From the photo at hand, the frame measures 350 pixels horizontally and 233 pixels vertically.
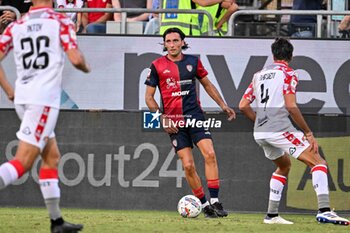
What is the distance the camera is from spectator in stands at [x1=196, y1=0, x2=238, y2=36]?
15.9 meters

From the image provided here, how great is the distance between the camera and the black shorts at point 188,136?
1373cm

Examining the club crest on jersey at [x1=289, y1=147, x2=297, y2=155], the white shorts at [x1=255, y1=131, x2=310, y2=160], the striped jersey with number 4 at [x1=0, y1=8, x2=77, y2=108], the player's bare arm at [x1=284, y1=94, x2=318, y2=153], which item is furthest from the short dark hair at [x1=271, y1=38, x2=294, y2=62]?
the striped jersey with number 4 at [x1=0, y1=8, x2=77, y2=108]

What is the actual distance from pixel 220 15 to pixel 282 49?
10.6 feet

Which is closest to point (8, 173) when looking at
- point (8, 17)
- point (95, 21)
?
point (8, 17)

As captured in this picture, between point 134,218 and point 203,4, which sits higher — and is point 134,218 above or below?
below

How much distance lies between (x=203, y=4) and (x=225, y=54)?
2.76 ft

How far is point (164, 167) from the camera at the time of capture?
15.7 m

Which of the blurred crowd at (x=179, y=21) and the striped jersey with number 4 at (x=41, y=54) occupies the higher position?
the blurred crowd at (x=179, y=21)

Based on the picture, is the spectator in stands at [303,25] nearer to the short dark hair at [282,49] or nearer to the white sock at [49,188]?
the short dark hair at [282,49]

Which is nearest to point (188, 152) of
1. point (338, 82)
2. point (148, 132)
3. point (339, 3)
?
point (148, 132)

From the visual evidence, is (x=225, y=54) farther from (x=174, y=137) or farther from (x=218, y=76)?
(x=174, y=137)

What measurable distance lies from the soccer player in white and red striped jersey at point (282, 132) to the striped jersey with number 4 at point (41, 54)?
3.78 meters

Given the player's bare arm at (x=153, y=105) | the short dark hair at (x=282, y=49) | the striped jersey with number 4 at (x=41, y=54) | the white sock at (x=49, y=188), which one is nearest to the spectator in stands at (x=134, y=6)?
the player's bare arm at (x=153, y=105)

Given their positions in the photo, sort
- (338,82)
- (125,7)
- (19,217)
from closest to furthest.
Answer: (19,217) → (338,82) → (125,7)
